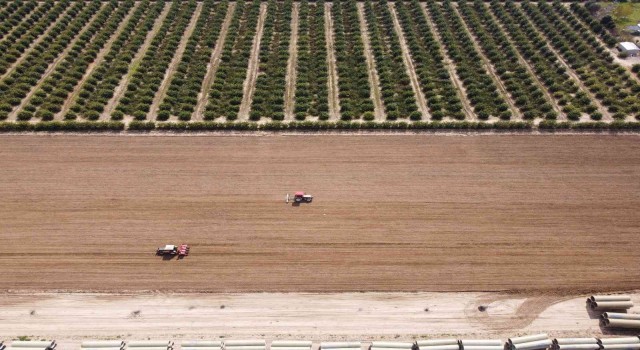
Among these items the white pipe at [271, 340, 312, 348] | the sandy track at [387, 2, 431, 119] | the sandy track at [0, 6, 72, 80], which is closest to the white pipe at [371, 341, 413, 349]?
the white pipe at [271, 340, 312, 348]

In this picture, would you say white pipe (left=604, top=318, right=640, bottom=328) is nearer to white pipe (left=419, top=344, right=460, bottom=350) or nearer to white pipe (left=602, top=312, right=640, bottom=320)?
white pipe (left=602, top=312, right=640, bottom=320)

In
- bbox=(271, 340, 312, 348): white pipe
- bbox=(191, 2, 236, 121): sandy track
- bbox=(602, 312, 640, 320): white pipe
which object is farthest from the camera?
bbox=(191, 2, 236, 121): sandy track

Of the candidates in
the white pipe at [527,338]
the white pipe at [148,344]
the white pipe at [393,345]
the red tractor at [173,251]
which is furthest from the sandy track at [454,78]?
the white pipe at [148,344]

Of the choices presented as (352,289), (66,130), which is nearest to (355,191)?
(352,289)

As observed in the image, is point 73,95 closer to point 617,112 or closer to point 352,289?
point 352,289

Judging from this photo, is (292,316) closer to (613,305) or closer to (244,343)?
(244,343)

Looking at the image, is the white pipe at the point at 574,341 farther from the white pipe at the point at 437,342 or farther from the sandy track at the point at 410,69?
the sandy track at the point at 410,69

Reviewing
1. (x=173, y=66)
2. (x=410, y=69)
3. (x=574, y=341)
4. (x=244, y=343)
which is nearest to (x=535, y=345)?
(x=574, y=341)
